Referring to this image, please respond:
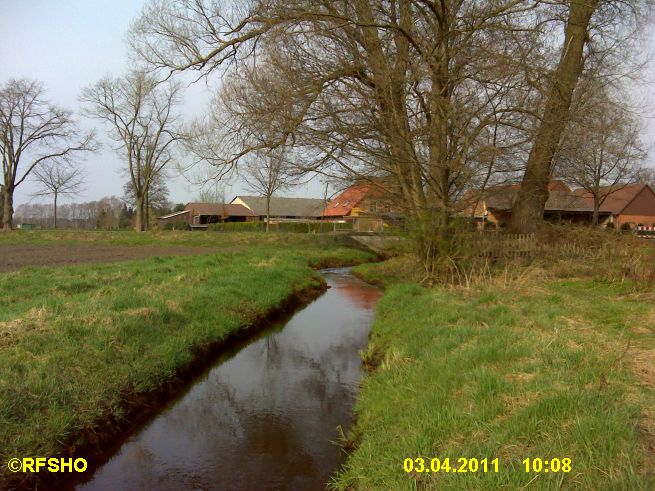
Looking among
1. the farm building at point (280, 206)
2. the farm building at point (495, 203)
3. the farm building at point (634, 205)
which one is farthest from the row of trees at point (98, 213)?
the farm building at point (634, 205)

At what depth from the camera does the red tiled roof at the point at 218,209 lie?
211ft

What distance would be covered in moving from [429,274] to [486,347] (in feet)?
22.8

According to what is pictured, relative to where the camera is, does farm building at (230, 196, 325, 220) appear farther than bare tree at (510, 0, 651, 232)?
Yes

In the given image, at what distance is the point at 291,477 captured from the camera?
169 inches

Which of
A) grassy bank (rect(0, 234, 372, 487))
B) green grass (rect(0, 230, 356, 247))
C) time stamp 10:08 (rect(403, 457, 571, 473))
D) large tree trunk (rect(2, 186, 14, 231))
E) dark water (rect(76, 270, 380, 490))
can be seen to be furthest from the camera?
large tree trunk (rect(2, 186, 14, 231))

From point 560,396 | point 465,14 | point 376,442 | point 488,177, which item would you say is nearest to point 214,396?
point 376,442

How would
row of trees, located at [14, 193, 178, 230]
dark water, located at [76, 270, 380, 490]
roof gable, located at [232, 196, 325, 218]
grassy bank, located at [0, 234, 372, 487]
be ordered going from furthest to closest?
roof gable, located at [232, 196, 325, 218] → row of trees, located at [14, 193, 178, 230] → grassy bank, located at [0, 234, 372, 487] → dark water, located at [76, 270, 380, 490]

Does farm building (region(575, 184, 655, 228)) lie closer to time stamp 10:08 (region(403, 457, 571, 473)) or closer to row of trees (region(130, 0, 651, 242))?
row of trees (region(130, 0, 651, 242))

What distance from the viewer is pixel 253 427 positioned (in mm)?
5289

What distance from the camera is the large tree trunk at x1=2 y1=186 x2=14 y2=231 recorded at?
129ft

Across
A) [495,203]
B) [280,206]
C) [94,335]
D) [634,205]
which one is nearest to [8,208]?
[280,206]

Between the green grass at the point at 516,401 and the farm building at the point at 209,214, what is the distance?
57.4m

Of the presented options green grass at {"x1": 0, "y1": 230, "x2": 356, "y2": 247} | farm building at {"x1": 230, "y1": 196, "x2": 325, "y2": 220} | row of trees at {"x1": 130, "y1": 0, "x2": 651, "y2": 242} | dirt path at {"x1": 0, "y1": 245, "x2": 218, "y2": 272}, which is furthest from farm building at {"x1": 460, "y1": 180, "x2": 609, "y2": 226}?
farm building at {"x1": 230, "y1": 196, "x2": 325, "y2": 220}

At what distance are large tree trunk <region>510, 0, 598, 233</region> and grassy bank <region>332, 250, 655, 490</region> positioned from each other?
5072 mm
